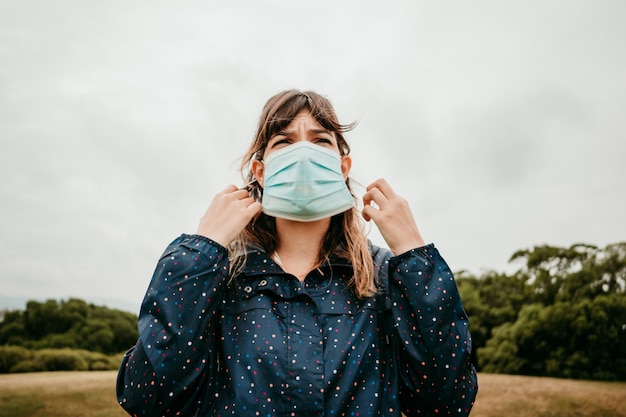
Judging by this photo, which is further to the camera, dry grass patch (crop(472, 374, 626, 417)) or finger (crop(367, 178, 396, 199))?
dry grass patch (crop(472, 374, 626, 417))

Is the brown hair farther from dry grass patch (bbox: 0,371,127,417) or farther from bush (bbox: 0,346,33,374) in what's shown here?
bush (bbox: 0,346,33,374)

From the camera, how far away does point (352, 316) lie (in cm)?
220

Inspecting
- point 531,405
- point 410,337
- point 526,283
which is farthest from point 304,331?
point 526,283

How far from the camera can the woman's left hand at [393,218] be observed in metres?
2.28

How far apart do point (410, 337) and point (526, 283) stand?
29.8m

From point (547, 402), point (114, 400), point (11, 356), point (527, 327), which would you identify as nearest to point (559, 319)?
point (527, 327)

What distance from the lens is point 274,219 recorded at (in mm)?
2764

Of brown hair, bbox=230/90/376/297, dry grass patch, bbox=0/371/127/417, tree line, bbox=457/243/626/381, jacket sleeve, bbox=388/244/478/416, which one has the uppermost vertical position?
brown hair, bbox=230/90/376/297

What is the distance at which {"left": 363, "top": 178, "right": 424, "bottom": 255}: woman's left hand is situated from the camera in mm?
2277

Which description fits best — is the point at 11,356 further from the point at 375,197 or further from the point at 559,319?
the point at 559,319

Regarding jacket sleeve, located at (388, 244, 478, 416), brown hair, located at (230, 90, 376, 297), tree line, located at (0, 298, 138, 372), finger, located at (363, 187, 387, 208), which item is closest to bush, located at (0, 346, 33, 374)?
tree line, located at (0, 298, 138, 372)

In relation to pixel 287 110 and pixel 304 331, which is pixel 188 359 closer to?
pixel 304 331

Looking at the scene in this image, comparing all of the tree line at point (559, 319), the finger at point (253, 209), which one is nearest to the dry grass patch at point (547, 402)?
the tree line at point (559, 319)

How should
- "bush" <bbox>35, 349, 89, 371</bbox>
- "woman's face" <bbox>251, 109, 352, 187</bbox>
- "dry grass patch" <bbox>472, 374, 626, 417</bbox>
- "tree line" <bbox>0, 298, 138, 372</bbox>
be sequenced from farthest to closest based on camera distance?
"tree line" <bbox>0, 298, 138, 372</bbox>
"bush" <bbox>35, 349, 89, 371</bbox>
"dry grass patch" <bbox>472, 374, 626, 417</bbox>
"woman's face" <bbox>251, 109, 352, 187</bbox>
